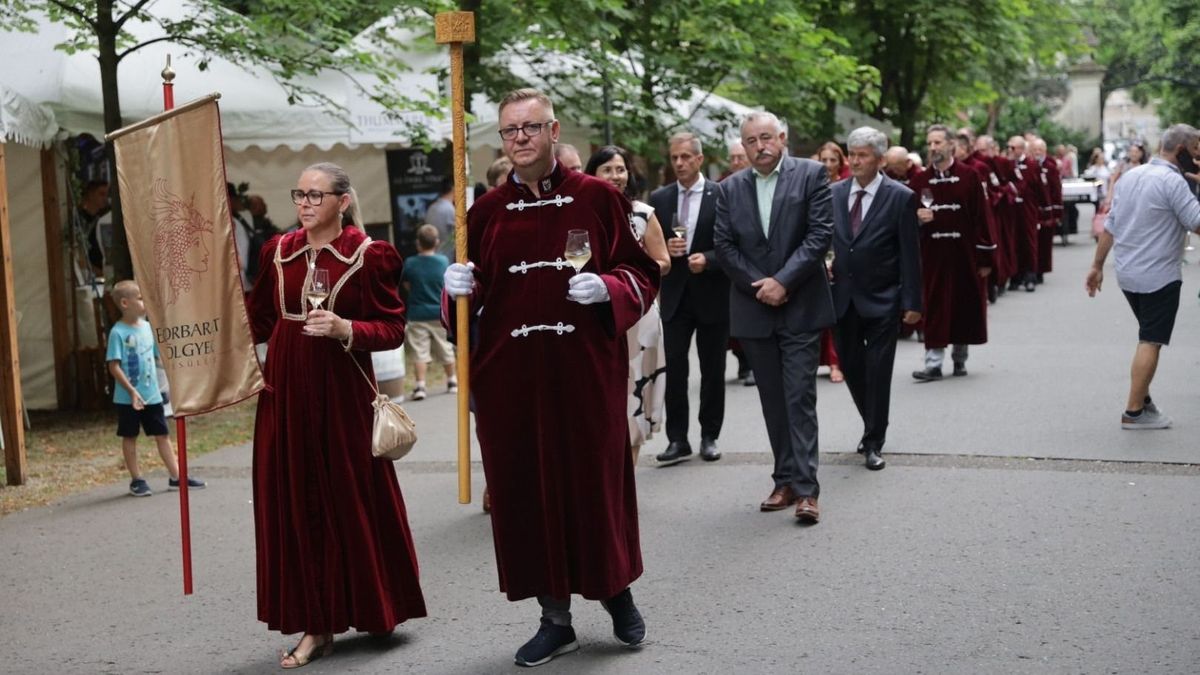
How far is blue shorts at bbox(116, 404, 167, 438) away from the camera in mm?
9867

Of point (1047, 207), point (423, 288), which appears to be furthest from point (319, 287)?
point (1047, 207)

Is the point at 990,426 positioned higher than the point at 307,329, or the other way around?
the point at 307,329

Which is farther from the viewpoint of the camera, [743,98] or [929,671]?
[743,98]

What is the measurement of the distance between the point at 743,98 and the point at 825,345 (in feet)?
26.6

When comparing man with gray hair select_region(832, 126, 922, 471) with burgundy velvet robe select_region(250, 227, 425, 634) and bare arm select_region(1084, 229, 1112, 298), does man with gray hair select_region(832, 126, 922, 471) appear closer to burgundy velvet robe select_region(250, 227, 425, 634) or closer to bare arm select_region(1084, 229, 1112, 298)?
bare arm select_region(1084, 229, 1112, 298)

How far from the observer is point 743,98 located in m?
21.5

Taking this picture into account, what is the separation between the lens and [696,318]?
9828 mm

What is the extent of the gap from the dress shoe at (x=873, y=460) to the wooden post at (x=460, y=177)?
430 centimetres

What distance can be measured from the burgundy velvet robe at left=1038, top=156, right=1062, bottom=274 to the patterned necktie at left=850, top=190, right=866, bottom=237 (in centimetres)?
1351

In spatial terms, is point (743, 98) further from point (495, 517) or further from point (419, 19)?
point (495, 517)

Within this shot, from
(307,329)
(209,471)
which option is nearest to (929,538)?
(307,329)

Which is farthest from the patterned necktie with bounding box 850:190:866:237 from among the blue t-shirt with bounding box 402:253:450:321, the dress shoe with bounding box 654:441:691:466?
the blue t-shirt with bounding box 402:253:450:321

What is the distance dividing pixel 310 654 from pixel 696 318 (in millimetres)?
4514

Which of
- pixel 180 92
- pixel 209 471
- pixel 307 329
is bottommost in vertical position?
pixel 209 471
